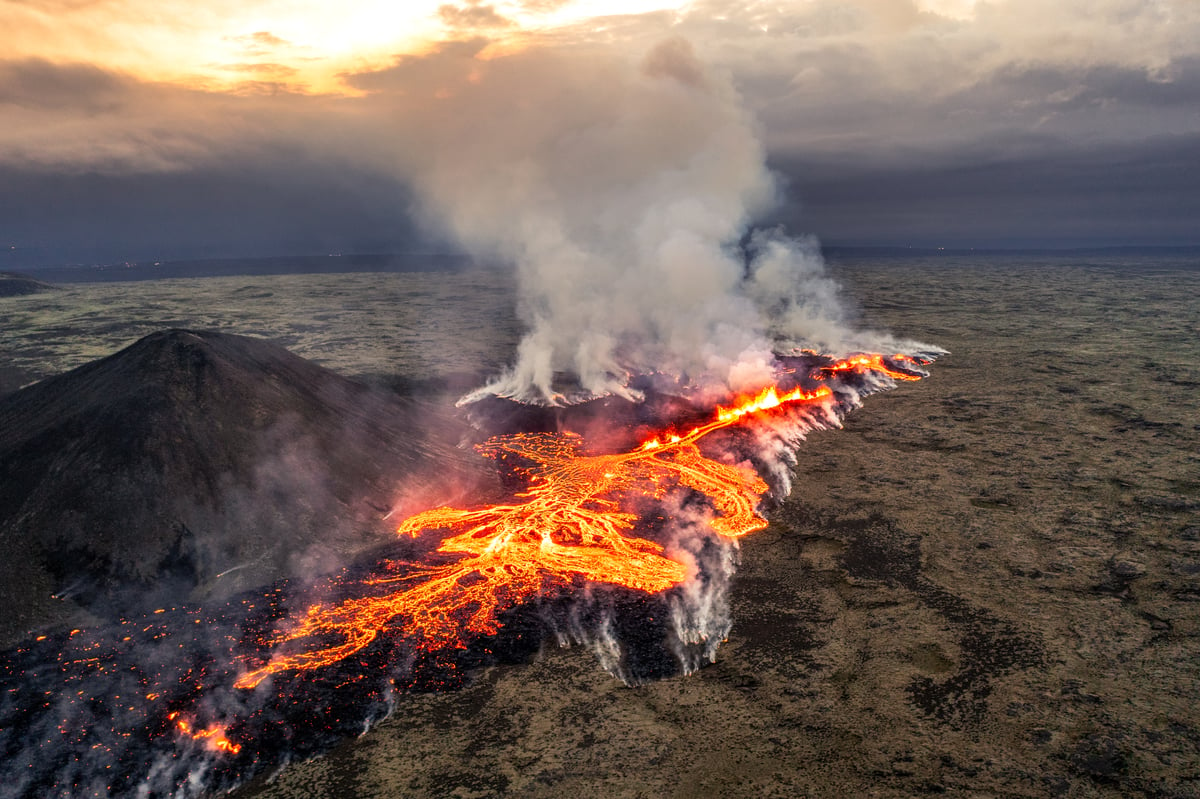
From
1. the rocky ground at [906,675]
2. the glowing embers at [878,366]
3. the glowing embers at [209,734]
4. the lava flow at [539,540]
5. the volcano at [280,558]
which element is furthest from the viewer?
the glowing embers at [878,366]

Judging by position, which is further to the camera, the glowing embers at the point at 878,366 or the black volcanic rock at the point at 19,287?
the black volcanic rock at the point at 19,287

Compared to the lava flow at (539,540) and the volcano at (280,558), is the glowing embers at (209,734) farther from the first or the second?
the lava flow at (539,540)

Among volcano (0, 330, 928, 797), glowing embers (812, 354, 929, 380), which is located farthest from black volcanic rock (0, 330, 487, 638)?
glowing embers (812, 354, 929, 380)

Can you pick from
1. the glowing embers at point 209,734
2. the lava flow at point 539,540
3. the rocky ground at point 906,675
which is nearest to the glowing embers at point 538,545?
the lava flow at point 539,540

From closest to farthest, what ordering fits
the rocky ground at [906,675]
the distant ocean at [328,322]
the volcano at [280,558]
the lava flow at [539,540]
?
1. the rocky ground at [906,675]
2. the volcano at [280,558]
3. the lava flow at [539,540]
4. the distant ocean at [328,322]

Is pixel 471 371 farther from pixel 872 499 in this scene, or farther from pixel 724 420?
pixel 872 499

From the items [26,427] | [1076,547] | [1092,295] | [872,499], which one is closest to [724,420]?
[872,499]

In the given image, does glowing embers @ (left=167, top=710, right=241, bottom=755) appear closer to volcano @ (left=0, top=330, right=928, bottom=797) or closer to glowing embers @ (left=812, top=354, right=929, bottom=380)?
volcano @ (left=0, top=330, right=928, bottom=797)
